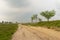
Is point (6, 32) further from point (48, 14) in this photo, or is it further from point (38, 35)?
point (48, 14)

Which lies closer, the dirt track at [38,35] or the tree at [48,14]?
the dirt track at [38,35]

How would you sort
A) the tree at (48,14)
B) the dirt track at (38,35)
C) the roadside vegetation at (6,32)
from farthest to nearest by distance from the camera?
the tree at (48,14)
the roadside vegetation at (6,32)
the dirt track at (38,35)

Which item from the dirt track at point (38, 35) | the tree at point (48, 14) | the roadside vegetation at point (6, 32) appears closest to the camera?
the dirt track at point (38, 35)

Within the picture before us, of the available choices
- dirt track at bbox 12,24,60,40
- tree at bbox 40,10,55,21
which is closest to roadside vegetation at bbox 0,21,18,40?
dirt track at bbox 12,24,60,40

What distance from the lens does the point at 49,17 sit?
122062 millimetres

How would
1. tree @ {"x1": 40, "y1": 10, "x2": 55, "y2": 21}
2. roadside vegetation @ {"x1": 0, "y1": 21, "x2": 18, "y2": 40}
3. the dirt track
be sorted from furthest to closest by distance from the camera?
1. tree @ {"x1": 40, "y1": 10, "x2": 55, "y2": 21}
2. roadside vegetation @ {"x1": 0, "y1": 21, "x2": 18, "y2": 40}
3. the dirt track

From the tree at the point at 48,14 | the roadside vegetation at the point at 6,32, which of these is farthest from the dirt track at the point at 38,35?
the tree at the point at 48,14

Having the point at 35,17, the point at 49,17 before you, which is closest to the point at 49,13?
the point at 49,17

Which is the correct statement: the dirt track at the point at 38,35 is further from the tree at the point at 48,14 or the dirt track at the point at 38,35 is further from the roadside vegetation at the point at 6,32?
the tree at the point at 48,14

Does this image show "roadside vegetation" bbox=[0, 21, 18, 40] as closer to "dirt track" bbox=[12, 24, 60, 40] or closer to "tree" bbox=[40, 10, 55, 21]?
"dirt track" bbox=[12, 24, 60, 40]

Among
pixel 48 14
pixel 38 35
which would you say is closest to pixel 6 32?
pixel 38 35

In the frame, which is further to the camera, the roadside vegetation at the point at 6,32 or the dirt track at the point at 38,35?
the roadside vegetation at the point at 6,32

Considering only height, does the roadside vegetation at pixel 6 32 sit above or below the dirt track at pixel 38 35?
below

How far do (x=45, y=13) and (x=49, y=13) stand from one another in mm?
3430
